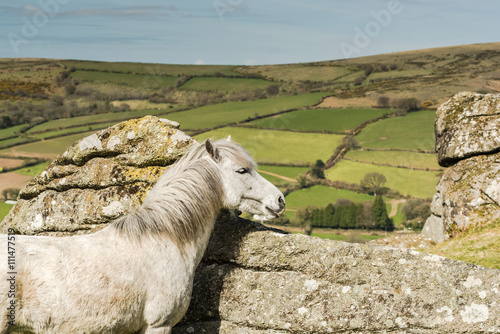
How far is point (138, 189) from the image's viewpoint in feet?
27.4

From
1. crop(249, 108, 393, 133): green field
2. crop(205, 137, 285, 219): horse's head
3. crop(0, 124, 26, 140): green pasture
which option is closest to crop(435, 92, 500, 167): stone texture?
crop(205, 137, 285, 219): horse's head

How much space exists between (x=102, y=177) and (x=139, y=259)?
3456 millimetres

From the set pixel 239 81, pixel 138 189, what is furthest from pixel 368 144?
pixel 138 189

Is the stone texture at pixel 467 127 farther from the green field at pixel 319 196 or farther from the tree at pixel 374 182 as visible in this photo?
the tree at pixel 374 182

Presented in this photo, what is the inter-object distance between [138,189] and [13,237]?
3274 millimetres

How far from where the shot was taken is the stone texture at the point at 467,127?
15.7m

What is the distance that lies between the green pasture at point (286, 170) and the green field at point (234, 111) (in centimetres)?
1604

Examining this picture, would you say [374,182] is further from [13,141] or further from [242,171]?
[13,141]

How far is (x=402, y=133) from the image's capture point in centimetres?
7319

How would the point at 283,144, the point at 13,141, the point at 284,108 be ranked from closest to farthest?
the point at 283,144 < the point at 13,141 < the point at 284,108

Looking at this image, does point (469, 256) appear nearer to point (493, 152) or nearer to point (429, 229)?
point (493, 152)

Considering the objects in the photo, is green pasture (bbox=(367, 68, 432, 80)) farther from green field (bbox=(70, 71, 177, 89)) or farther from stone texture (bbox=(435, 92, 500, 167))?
stone texture (bbox=(435, 92, 500, 167))

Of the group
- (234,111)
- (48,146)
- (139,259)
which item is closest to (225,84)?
(234,111)

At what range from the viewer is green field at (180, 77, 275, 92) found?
110625mm
